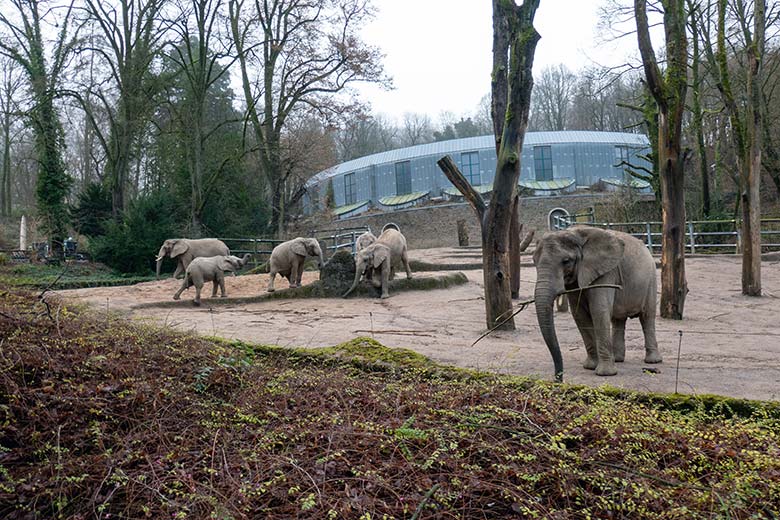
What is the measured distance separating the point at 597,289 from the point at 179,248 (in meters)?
16.5

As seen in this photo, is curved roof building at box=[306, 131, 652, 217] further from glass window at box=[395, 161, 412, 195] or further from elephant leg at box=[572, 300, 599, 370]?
elephant leg at box=[572, 300, 599, 370]

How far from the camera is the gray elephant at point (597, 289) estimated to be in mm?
5965

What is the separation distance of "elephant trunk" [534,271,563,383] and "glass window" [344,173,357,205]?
43.2m

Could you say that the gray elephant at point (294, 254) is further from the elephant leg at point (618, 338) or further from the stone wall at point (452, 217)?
the stone wall at point (452, 217)

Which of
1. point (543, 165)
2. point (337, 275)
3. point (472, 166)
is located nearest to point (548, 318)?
point (337, 275)

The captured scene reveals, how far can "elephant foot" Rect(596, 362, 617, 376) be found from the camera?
623 centimetres

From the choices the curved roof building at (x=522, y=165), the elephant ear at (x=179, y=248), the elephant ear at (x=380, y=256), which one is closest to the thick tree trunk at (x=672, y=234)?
the elephant ear at (x=380, y=256)

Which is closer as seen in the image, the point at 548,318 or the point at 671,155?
the point at 548,318

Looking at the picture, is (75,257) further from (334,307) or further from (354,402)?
(354,402)

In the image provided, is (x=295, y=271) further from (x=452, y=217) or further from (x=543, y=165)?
(x=543, y=165)

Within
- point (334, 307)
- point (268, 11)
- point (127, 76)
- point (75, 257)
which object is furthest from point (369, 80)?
point (334, 307)

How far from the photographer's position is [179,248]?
794 inches

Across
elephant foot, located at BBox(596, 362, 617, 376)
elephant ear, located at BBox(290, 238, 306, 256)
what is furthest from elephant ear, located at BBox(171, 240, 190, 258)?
elephant foot, located at BBox(596, 362, 617, 376)

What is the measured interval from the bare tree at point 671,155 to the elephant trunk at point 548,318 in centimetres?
552
